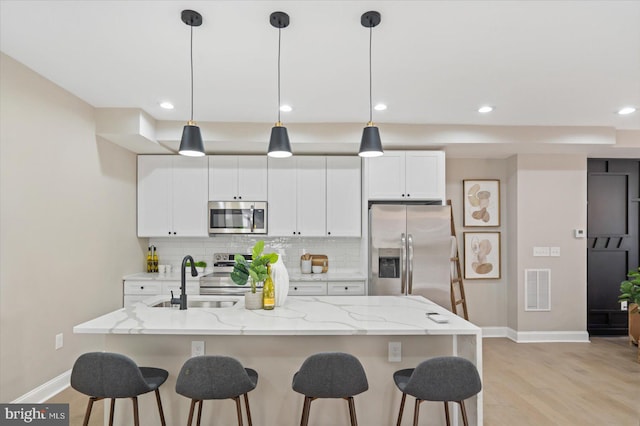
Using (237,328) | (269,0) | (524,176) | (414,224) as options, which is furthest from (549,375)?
(269,0)

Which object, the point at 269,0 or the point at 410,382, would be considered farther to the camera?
the point at 269,0

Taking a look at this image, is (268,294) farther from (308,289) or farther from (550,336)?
(550,336)

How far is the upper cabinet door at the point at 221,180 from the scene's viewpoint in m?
4.75

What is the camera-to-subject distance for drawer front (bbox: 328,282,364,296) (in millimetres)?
4480

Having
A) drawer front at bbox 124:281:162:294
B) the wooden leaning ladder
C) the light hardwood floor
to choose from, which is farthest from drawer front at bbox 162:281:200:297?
the wooden leaning ladder

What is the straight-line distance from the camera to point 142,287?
4.43 meters

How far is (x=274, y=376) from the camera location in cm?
246

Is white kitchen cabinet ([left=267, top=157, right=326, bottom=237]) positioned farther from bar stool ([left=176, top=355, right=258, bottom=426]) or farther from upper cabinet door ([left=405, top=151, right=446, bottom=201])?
bar stool ([left=176, top=355, right=258, bottom=426])

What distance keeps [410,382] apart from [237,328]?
974mm

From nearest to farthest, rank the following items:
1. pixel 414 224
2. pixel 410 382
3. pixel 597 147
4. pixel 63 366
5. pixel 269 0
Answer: pixel 410 382
pixel 269 0
pixel 63 366
pixel 414 224
pixel 597 147

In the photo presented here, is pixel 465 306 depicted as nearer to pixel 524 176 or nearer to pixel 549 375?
Result: pixel 549 375

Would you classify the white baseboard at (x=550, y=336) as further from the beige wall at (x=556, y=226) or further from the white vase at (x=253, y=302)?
the white vase at (x=253, y=302)

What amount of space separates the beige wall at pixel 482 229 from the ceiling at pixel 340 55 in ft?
4.43

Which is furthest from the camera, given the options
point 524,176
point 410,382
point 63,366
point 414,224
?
point 524,176
